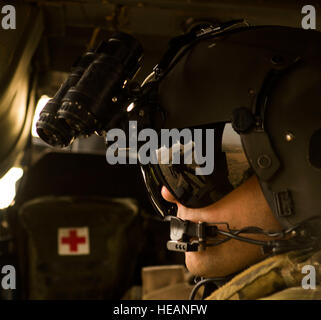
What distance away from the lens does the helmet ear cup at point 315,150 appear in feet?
3.71

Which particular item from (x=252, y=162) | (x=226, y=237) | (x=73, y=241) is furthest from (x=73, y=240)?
(x=252, y=162)

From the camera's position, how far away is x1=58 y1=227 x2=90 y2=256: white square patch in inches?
121

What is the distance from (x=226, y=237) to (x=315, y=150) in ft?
1.01

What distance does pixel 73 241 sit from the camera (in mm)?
3072

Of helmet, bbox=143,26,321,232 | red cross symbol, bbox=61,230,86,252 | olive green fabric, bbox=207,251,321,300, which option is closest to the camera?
olive green fabric, bbox=207,251,321,300

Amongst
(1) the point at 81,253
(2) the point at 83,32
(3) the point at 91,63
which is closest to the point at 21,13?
(2) the point at 83,32

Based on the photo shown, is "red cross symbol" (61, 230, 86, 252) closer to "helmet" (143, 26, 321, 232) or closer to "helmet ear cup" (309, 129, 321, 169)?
"helmet" (143, 26, 321, 232)

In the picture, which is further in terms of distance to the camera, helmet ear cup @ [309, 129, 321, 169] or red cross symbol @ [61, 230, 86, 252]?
red cross symbol @ [61, 230, 86, 252]

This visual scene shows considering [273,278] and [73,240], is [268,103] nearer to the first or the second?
[273,278]

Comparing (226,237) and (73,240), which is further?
(73,240)

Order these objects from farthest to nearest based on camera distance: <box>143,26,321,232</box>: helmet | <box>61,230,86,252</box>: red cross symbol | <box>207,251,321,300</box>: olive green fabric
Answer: <box>61,230,86,252</box>: red cross symbol
<box>143,26,321,232</box>: helmet
<box>207,251,321,300</box>: olive green fabric

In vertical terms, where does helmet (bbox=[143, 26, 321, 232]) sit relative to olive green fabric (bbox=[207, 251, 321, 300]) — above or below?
above

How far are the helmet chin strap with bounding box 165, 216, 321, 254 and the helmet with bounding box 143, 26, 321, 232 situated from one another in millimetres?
Answer: 36

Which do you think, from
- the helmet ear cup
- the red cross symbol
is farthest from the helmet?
the red cross symbol
